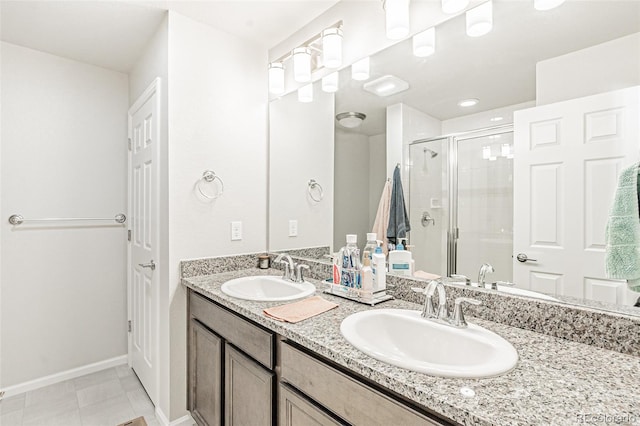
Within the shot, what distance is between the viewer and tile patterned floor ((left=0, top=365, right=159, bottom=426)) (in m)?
1.93

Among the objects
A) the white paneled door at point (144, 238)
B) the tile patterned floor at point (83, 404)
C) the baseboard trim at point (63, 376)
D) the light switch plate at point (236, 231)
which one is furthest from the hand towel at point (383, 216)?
the baseboard trim at point (63, 376)

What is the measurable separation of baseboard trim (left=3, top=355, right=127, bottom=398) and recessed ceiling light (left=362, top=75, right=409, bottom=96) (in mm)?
2737

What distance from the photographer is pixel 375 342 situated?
113 cm

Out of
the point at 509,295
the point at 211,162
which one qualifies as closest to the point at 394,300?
the point at 509,295

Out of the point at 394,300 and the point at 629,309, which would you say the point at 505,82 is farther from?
the point at 394,300

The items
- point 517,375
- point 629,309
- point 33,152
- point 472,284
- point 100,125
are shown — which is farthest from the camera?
point 100,125

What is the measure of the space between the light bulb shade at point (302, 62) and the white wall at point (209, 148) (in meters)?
0.38

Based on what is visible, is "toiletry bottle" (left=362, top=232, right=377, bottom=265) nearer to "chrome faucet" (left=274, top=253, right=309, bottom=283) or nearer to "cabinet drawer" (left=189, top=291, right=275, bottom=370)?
"chrome faucet" (left=274, top=253, right=309, bottom=283)

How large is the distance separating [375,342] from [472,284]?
0.45 m

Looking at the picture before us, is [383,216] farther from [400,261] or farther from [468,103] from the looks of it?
[468,103]

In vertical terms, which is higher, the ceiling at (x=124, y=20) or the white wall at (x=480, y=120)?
the ceiling at (x=124, y=20)

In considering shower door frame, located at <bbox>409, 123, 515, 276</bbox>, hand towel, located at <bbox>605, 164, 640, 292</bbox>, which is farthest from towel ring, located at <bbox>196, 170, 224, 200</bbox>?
hand towel, located at <bbox>605, 164, 640, 292</bbox>

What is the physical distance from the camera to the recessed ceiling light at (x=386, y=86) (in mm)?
1525

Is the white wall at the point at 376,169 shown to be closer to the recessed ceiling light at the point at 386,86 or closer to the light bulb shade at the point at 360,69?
the recessed ceiling light at the point at 386,86
